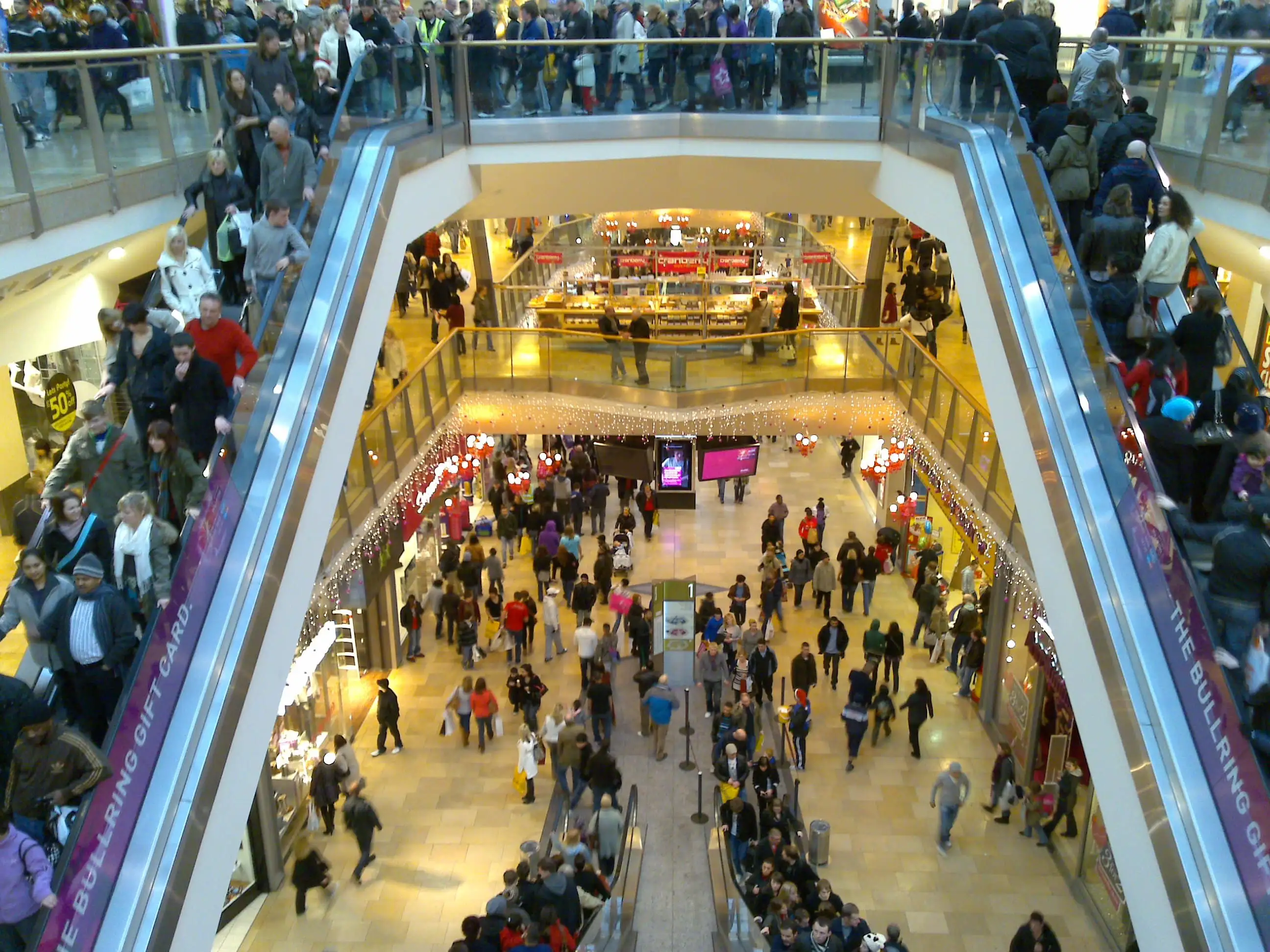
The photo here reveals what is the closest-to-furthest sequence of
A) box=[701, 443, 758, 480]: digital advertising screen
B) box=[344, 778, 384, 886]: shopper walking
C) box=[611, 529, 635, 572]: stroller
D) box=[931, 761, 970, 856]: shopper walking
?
box=[344, 778, 384, 886]: shopper walking, box=[931, 761, 970, 856]: shopper walking, box=[701, 443, 758, 480]: digital advertising screen, box=[611, 529, 635, 572]: stroller

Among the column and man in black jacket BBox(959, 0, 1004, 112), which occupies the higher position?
man in black jacket BBox(959, 0, 1004, 112)

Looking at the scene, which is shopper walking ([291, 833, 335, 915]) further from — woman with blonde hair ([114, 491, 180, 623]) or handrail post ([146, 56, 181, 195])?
handrail post ([146, 56, 181, 195])

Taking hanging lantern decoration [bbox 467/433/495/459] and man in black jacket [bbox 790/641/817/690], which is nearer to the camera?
man in black jacket [bbox 790/641/817/690]

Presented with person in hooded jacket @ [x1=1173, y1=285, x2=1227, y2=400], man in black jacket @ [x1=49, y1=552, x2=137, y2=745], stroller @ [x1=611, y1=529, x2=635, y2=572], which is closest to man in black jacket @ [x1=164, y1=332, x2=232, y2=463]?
man in black jacket @ [x1=49, y1=552, x2=137, y2=745]

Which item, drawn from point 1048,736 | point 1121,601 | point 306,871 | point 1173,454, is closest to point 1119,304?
point 1173,454

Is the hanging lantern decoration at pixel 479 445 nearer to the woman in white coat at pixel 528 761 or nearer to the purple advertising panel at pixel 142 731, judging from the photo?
the woman in white coat at pixel 528 761

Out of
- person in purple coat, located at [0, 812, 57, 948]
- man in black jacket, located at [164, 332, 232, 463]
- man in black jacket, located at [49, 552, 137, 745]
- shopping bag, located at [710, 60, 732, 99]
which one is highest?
shopping bag, located at [710, 60, 732, 99]

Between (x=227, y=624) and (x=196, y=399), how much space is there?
1238 mm

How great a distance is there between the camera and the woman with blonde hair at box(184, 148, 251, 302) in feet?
23.6

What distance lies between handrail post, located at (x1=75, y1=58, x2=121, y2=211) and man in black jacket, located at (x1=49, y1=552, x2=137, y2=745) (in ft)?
15.2

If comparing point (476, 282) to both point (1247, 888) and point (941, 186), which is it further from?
point (1247, 888)

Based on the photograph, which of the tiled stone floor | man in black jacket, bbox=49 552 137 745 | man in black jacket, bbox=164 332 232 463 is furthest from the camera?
the tiled stone floor

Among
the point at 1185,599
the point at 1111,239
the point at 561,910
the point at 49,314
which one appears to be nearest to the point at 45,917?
the point at 1185,599

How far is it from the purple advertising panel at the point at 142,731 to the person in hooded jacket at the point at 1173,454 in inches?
180
